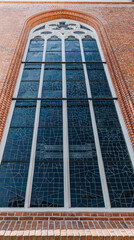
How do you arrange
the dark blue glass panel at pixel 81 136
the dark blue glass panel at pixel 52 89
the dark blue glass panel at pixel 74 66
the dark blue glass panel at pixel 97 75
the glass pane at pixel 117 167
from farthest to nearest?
1. the dark blue glass panel at pixel 74 66
2. the dark blue glass panel at pixel 97 75
3. the dark blue glass panel at pixel 52 89
4. the dark blue glass panel at pixel 81 136
5. the glass pane at pixel 117 167

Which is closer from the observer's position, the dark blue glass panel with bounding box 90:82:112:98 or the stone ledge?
the stone ledge

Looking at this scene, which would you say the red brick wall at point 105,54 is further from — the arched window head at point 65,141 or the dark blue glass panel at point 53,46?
the dark blue glass panel at point 53,46

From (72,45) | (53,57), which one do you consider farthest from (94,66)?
(72,45)

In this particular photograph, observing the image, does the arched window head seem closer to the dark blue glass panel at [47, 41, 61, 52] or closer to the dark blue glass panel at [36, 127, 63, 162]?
the dark blue glass panel at [36, 127, 63, 162]

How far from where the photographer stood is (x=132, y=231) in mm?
2854

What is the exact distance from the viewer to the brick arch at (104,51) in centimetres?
516

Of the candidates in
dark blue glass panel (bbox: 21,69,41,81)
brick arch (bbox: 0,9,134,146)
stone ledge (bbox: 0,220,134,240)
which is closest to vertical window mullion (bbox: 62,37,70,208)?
stone ledge (bbox: 0,220,134,240)

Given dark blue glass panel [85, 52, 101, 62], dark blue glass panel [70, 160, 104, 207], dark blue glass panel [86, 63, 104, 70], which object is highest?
dark blue glass panel [85, 52, 101, 62]

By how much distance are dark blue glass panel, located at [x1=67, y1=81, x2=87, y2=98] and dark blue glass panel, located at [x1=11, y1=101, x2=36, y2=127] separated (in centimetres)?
125

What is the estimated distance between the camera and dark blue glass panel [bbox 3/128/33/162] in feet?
14.2

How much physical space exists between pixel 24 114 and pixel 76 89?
6.36 ft

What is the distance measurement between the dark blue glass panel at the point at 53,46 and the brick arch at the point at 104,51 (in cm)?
106

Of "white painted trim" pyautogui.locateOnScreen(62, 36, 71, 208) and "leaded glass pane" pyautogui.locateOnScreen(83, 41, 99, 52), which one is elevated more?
"leaded glass pane" pyautogui.locateOnScreen(83, 41, 99, 52)

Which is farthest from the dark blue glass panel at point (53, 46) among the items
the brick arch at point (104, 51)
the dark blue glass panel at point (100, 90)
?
the dark blue glass panel at point (100, 90)
